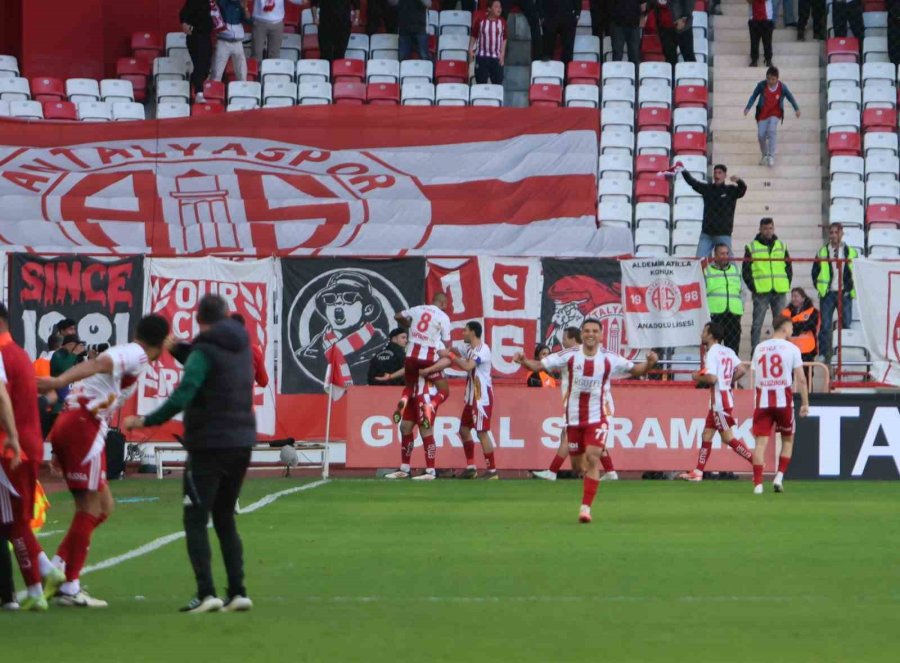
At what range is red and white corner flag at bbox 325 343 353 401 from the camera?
2484 cm

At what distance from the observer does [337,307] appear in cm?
2517

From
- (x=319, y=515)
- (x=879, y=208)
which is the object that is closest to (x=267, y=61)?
(x=879, y=208)

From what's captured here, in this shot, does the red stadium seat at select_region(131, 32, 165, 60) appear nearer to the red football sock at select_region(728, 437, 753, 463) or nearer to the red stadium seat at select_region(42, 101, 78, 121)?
the red stadium seat at select_region(42, 101, 78, 121)

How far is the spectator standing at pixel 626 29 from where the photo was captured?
31453 millimetres

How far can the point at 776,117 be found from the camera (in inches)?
1210

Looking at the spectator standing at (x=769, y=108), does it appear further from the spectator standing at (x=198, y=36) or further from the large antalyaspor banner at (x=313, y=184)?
the spectator standing at (x=198, y=36)

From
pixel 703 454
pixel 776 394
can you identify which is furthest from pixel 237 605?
pixel 703 454

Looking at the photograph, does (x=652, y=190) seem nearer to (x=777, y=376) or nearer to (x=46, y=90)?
(x=777, y=376)

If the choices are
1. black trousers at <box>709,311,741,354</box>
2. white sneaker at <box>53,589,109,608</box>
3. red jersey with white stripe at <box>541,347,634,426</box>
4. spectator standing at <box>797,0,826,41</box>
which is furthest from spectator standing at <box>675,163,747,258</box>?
white sneaker at <box>53,589,109,608</box>

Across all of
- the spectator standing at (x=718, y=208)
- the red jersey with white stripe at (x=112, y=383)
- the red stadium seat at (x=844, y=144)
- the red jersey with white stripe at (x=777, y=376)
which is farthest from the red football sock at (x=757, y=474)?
the red jersey with white stripe at (x=112, y=383)

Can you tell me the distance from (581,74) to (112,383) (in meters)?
22.2

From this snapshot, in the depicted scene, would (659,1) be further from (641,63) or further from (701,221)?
(701,221)

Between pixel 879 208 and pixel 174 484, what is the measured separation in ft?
44.0

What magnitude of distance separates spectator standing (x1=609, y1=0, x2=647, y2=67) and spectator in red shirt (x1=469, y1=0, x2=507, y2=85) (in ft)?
6.56
